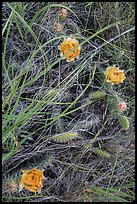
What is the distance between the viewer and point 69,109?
0.99 meters

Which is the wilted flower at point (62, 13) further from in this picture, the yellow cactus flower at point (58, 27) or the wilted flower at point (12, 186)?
the wilted flower at point (12, 186)

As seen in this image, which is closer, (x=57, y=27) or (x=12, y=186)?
(x=12, y=186)

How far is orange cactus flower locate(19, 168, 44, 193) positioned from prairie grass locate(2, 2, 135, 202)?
0.02m

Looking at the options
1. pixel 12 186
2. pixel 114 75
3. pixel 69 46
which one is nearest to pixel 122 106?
pixel 114 75

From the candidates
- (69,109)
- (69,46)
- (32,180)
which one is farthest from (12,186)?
(69,46)

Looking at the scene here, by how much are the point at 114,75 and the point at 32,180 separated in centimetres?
37

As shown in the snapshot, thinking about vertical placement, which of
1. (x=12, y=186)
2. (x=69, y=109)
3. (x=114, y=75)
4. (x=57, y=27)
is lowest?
(x=12, y=186)

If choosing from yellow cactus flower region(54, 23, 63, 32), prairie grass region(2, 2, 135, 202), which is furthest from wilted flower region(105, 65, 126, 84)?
yellow cactus flower region(54, 23, 63, 32)

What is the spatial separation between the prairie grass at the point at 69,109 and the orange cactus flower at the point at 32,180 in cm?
2

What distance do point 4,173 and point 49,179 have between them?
0.13 metres

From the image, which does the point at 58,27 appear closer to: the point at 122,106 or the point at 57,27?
the point at 57,27

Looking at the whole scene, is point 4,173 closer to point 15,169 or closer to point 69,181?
point 15,169

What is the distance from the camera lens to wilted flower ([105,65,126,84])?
956 millimetres

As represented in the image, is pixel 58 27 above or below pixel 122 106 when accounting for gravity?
above
